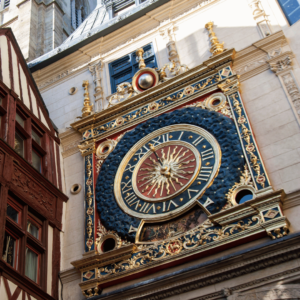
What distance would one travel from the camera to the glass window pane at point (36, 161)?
10.2 meters

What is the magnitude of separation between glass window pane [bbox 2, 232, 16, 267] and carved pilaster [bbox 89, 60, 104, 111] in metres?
4.47

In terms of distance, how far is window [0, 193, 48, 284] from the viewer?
8.01 meters

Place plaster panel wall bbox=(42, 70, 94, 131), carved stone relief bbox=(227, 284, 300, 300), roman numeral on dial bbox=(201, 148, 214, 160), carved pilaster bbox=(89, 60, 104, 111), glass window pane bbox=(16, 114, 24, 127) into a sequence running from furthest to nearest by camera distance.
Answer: plaster panel wall bbox=(42, 70, 94, 131)
carved pilaster bbox=(89, 60, 104, 111)
glass window pane bbox=(16, 114, 24, 127)
roman numeral on dial bbox=(201, 148, 214, 160)
carved stone relief bbox=(227, 284, 300, 300)

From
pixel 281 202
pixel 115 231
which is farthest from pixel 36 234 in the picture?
pixel 281 202

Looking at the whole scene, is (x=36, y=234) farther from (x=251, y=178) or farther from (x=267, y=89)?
(x=267, y=89)

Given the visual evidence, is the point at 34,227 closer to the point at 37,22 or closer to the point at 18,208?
the point at 18,208

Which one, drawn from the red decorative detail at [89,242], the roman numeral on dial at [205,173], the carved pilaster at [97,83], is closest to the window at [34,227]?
the red decorative detail at [89,242]

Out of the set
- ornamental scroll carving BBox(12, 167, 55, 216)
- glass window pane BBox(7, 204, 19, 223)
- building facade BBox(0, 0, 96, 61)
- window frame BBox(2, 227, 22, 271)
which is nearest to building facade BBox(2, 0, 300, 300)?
ornamental scroll carving BBox(12, 167, 55, 216)

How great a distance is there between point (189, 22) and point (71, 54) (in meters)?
3.55

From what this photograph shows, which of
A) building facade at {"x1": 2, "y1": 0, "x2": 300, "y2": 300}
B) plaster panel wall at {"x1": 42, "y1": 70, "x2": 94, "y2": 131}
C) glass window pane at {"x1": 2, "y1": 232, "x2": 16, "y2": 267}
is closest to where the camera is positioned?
building facade at {"x1": 2, "y1": 0, "x2": 300, "y2": 300}

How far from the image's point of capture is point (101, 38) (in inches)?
514

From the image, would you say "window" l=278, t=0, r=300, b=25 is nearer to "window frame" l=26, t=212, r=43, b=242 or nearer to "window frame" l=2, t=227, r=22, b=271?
"window frame" l=26, t=212, r=43, b=242

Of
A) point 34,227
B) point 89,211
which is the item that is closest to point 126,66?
point 89,211

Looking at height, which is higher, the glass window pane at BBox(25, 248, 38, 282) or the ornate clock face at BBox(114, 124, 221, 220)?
the ornate clock face at BBox(114, 124, 221, 220)
